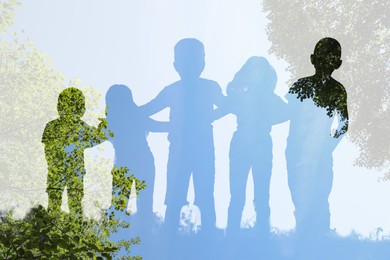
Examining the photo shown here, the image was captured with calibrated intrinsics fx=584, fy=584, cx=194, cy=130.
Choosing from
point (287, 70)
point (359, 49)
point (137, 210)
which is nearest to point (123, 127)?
point (137, 210)

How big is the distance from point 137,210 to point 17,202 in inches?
245

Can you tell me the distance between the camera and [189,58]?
25.2 m

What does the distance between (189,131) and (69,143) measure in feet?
43.3

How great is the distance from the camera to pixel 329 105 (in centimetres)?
1155

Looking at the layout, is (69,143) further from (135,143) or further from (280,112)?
(280,112)

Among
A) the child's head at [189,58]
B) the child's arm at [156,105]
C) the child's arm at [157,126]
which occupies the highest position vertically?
the child's head at [189,58]

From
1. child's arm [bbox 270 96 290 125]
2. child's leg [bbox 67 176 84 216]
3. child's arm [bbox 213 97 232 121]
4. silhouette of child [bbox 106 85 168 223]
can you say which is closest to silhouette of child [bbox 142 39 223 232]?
child's arm [bbox 213 97 232 121]

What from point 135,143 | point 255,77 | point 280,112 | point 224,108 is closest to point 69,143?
point 135,143

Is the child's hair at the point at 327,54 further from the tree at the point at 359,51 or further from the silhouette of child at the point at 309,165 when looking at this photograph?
the tree at the point at 359,51

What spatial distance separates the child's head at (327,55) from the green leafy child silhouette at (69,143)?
459cm

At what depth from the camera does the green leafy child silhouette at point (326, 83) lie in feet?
34.2

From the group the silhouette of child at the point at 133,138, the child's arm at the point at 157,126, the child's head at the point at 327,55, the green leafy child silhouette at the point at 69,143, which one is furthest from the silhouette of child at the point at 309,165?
the child's head at the point at 327,55

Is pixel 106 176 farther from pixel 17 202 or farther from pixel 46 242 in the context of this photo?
pixel 46 242

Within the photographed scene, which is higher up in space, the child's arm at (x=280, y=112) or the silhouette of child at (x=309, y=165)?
the child's arm at (x=280, y=112)
